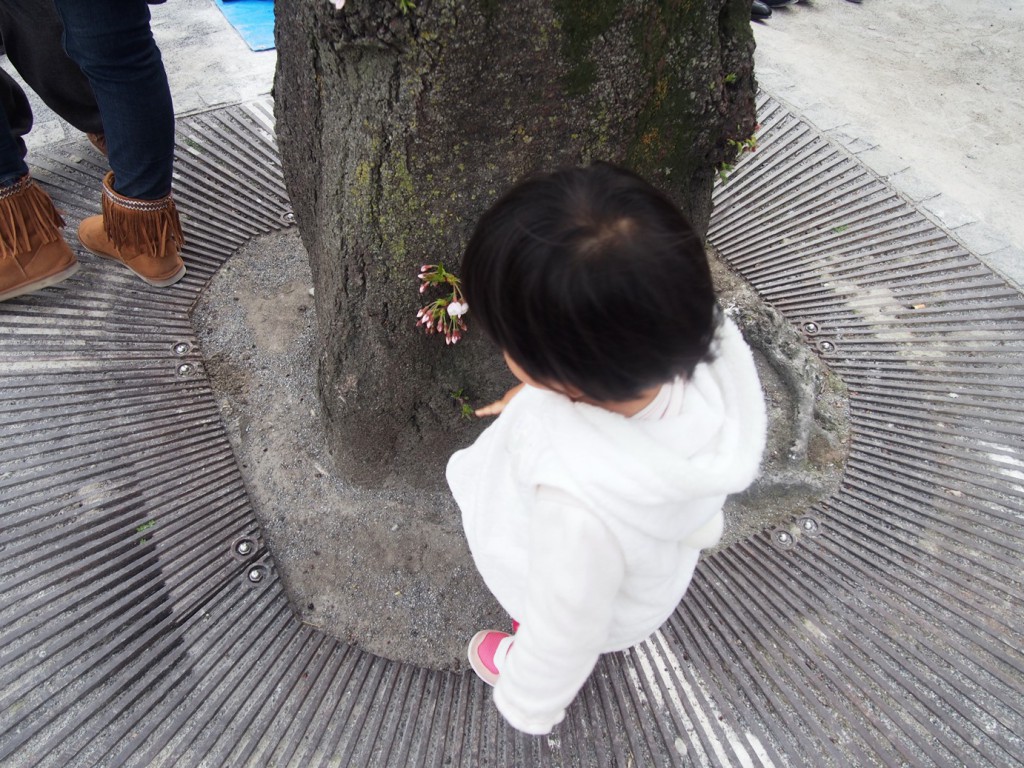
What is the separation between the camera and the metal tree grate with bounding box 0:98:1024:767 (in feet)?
4.87

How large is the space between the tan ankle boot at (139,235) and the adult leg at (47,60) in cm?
43

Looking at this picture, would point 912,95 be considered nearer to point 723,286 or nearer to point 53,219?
point 723,286

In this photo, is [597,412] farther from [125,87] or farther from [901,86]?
[901,86]

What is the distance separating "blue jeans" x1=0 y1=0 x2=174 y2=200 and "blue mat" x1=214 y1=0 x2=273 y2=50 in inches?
51.2

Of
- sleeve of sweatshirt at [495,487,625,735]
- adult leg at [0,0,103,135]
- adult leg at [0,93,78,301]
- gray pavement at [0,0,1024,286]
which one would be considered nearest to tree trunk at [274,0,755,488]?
sleeve of sweatshirt at [495,487,625,735]

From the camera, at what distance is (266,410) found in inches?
78.2

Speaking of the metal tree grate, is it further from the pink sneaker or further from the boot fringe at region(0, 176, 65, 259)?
the boot fringe at region(0, 176, 65, 259)

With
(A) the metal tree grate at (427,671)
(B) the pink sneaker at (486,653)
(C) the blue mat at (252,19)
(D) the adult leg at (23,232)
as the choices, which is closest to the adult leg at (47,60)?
(D) the adult leg at (23,232)

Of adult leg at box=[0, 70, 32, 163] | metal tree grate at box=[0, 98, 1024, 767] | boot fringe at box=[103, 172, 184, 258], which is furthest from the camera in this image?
adult leg at box=[0, 70, 32, 163]

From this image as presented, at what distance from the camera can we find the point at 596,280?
0.65 m

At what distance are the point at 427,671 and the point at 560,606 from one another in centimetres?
87

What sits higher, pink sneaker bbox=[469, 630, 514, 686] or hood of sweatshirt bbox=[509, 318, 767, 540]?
hood of sweatshirt bbox=[509, 318, 767, 540]

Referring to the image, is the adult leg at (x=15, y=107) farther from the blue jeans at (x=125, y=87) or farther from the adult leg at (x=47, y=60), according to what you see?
the blue jeans at (x=125, y=87)

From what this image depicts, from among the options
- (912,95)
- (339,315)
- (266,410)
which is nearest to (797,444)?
(339,315)
